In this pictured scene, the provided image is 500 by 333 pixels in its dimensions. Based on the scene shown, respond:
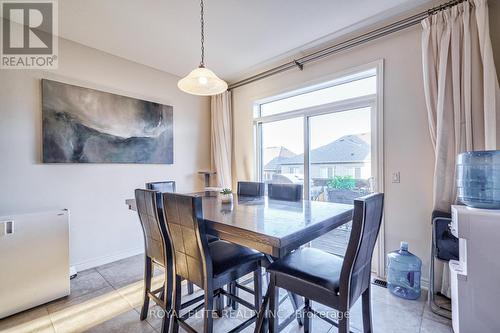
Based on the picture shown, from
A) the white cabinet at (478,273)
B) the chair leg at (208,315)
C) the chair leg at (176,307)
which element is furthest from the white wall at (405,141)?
the chair leg at (176,307)

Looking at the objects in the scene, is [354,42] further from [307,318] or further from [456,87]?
[307,318]

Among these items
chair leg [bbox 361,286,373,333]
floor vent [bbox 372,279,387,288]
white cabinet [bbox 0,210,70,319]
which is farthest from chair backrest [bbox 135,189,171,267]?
floor vent [bbox 372,279,387,288]

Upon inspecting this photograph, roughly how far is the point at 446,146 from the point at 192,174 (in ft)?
11.0

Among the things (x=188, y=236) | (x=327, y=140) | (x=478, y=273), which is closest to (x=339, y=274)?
(x=188, y=236)

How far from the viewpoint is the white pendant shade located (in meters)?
1.97

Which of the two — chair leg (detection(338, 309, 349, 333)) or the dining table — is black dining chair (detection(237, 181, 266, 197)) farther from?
chair leg (detection(338, 309, 349, 333))

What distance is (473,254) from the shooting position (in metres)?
1.50

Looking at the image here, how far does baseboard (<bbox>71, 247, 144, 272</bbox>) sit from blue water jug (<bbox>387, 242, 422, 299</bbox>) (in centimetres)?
313

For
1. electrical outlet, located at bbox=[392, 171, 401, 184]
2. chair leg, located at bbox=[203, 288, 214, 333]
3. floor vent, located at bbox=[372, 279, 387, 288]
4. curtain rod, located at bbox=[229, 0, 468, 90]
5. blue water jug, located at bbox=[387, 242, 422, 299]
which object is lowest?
floor vent, located at bbox=[372, 279, 387, 288]

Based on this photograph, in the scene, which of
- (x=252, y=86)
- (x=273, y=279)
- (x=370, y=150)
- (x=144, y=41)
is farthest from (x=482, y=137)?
(x=144, y=41)

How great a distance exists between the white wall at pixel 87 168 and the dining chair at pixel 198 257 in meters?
1.93

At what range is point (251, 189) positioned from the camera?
106 inches

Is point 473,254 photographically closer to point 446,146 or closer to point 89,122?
point 446,146

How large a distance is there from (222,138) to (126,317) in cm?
274
